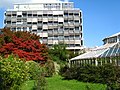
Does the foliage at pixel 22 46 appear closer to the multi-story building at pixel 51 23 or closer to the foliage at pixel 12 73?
the foliage at pixel 12 73

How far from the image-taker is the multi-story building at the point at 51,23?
90750 mm

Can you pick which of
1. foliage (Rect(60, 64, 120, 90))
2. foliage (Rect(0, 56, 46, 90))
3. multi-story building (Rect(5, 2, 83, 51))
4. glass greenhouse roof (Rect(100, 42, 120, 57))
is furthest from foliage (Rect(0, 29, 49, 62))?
multi-story building (Rect(5, 2, 83, 51))

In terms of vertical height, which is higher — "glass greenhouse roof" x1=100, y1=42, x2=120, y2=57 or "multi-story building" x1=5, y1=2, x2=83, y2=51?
"multi-story building" x1=5, y1=2, x2=83, y2=51

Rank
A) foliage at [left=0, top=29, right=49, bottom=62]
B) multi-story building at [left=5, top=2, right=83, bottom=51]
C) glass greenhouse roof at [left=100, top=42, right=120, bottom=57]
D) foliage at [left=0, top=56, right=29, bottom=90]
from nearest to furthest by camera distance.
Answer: foliage at [left=0, top=56, right=29, bottom=90]
glass greenhouse roof at [left=100, top=42, right=120, bottom=57]
foliage at [left=0, top=29, right=49, bottom=62]
multi-story building at [left=5, top=2, right=83, bottom=51]

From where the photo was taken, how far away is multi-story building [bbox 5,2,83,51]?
90.8 meters

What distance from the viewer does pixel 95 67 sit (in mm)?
33062

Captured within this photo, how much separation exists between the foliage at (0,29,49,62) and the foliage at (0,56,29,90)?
18.0 metres

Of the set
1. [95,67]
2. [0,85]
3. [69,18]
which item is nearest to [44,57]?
[95,67]

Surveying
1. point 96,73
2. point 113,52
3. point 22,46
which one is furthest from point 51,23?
point 96,73

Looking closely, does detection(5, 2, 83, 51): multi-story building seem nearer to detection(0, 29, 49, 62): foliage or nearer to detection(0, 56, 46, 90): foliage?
detection(0, 29, 49, 62): foliage

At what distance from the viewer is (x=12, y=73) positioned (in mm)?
25516

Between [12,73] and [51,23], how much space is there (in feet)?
221

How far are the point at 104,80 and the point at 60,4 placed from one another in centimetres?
6991

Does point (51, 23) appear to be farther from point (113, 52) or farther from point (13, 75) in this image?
point (13, 75)
